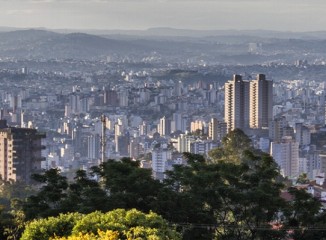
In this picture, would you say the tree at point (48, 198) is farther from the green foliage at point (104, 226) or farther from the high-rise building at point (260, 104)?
the high-rise building at point (260, 104)

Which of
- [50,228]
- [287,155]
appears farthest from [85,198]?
[287,155]

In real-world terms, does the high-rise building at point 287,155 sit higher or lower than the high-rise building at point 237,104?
lower

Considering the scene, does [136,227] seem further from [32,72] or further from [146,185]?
[32,72]

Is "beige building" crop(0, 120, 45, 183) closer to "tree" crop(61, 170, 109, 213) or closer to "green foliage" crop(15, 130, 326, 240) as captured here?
"green foliage" crop(15, 130, 326, 240)

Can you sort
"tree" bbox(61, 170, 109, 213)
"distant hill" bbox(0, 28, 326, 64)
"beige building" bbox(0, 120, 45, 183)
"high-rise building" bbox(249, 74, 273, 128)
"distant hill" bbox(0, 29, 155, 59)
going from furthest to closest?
"distant hill" bbox(0, 28, 326, 64) < "distant hill" bbox(0, 29, 155, 59) < "high-rise building" bbox(249, 74, 273, 128) < "beige building" bbox(0, 120, 45, 183) < "tree" bbox(61, 170, 109, 213)

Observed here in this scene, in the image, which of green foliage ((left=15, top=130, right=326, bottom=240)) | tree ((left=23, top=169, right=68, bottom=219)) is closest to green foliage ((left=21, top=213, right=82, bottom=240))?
green foliage ((left=15, top=130, right=326, bottom=240))

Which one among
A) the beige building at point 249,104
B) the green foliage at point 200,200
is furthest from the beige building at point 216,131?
the green foliage at point 200,200
